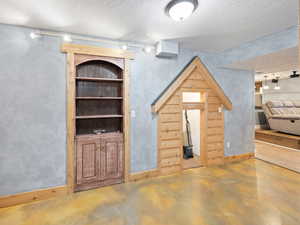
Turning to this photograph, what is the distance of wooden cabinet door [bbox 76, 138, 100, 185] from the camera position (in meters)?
2.93

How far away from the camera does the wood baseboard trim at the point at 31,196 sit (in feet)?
8.29

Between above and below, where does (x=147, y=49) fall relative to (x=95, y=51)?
above

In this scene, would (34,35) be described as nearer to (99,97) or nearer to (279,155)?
(99,97)

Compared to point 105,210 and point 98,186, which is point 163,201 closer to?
point 105,210

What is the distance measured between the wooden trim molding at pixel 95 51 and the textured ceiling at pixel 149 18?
0.24 meters

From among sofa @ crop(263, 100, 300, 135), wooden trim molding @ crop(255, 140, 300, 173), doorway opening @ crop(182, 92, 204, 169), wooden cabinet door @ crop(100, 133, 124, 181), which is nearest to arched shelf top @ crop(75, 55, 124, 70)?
wooden cabinet door @ crop(100, 133, 124, 181)

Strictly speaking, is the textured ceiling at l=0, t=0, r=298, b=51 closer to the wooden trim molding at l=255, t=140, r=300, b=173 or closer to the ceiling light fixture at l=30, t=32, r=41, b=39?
the ceiling light fixture at l=30, t=32, r=41, b=39

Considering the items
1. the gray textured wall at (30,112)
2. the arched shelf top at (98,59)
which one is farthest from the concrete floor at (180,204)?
the arched shelf top at (98,59)

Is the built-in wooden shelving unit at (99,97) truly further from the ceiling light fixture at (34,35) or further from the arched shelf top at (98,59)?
the ceiling light fixture at (34,35)

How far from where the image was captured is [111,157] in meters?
3.16

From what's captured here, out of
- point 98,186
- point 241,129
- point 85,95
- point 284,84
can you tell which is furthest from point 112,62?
point 284,84

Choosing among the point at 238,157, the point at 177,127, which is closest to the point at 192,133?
the point at 238,157

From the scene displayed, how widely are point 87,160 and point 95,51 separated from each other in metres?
1.95


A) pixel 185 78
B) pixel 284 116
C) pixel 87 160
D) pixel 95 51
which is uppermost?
pixel 95 51
